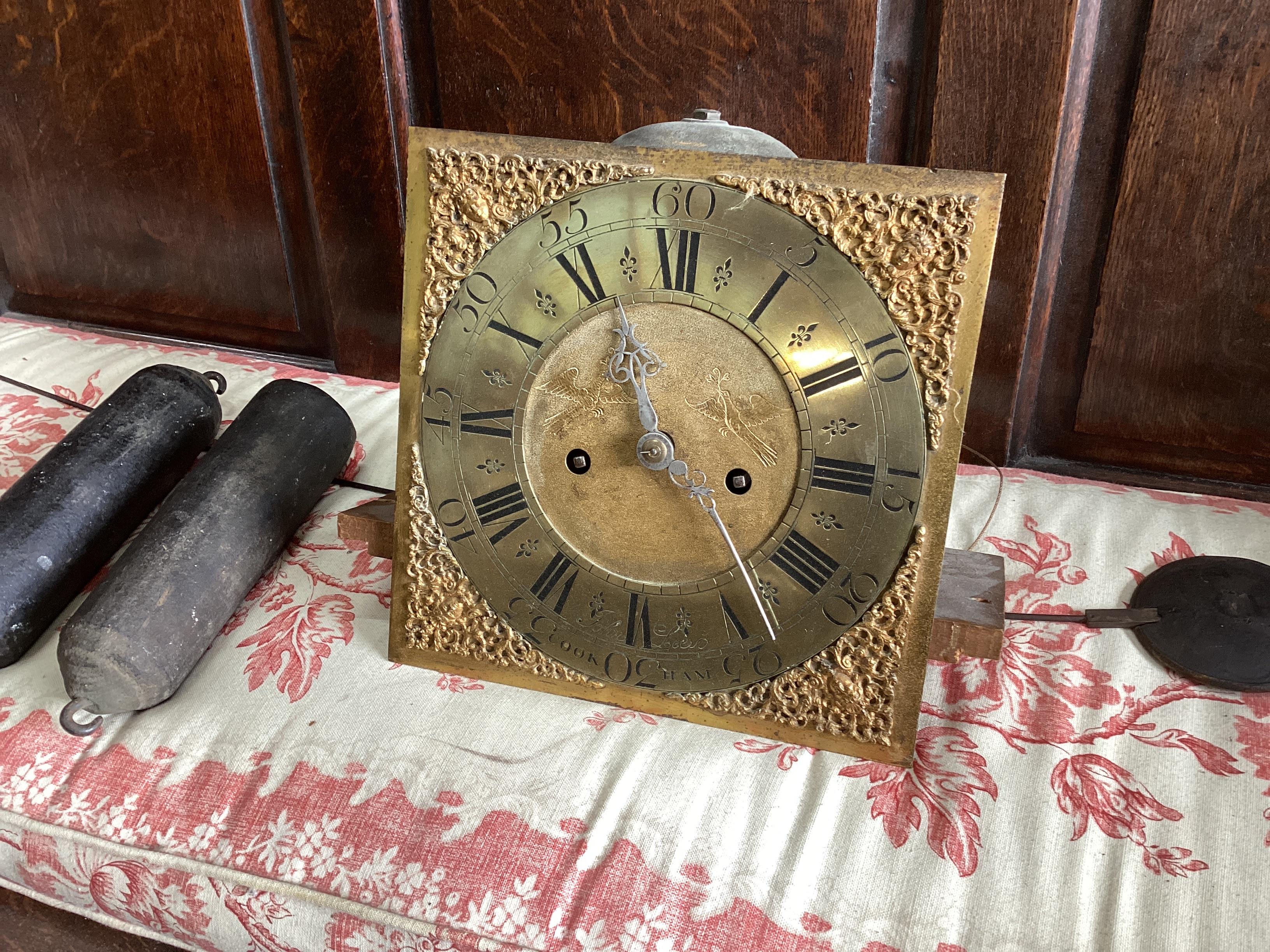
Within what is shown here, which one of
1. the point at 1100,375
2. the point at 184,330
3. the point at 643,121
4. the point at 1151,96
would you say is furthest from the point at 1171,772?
the point at 184,330

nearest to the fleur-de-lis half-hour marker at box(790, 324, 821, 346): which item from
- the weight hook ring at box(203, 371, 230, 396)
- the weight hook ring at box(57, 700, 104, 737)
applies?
the weight hook ring at box(57, 700, 104, 737)

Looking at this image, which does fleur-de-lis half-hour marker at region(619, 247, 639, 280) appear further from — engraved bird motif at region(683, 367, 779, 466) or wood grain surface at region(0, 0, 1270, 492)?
wood grain surface at region(0, 0, 1270, 492)

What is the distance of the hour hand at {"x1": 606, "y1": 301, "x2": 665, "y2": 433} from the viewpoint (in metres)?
0.80

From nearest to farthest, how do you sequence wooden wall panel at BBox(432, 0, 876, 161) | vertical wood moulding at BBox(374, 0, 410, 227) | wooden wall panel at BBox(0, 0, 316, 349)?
wooden wall panel at BBox(432, 0, 876, 161)
vertical wood moulding at BBox(374, 0, 410, 227)
wooden wall panel at BBox(0, 0, 316, 349)

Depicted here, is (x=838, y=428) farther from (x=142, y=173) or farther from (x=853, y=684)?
(x=142, y=173)

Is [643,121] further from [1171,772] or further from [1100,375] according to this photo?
[1171,772]

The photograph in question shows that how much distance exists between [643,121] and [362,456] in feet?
1.81

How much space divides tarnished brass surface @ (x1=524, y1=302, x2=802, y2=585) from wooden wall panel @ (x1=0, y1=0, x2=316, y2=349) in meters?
0.81

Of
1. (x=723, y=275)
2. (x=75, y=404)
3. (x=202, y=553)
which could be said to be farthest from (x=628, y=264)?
(x=75, y=404)

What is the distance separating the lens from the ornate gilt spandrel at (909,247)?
73cm

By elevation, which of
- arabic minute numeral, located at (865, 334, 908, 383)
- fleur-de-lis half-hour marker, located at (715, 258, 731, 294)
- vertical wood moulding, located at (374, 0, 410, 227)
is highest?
vertical wood moulding, located at (374, 0, 410, 227)

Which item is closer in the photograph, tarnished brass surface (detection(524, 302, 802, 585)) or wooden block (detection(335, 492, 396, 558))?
tarnished brass surface (detection(524, 302, 802, 585))

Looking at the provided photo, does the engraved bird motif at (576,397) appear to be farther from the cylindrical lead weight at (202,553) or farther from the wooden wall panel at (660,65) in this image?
the wooden wall panel at (660,65)

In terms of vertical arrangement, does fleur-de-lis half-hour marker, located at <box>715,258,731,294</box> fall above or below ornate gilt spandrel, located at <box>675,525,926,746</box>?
above
